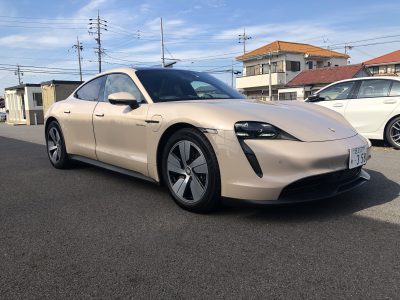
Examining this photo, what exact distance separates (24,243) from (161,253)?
40.4 inches

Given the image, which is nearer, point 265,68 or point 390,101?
point 390,101

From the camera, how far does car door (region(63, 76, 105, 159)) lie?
4619 mm

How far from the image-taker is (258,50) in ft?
182

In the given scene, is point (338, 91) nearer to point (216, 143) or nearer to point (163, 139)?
point (163, 139)

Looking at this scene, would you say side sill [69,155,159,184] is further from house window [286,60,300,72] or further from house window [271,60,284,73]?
house window [286,60,300,72]

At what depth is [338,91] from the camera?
7.98 meters

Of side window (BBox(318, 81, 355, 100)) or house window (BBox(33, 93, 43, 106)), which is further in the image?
house window (BBox(33, 93, 43, 106))

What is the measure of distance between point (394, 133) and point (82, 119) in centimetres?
554

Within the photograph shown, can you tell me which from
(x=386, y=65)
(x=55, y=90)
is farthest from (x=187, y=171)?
(x=386, y=65)

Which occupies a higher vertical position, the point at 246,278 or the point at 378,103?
the point at 378,103

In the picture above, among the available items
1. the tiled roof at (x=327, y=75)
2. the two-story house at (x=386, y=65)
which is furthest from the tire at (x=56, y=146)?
the two-story house at (x=386, y=65)

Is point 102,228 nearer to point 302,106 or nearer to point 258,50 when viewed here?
point 302,106

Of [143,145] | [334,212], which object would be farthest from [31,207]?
[334,212]

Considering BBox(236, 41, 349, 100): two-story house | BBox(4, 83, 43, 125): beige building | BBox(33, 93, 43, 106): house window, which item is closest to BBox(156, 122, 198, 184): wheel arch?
BBox(4, 83, 43, 125): beige building
